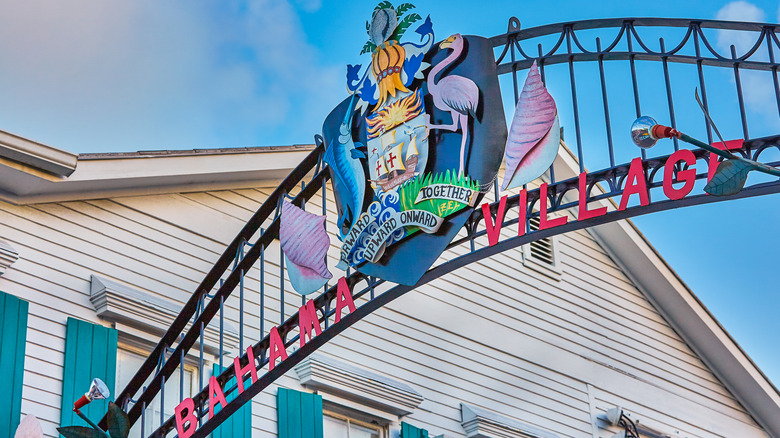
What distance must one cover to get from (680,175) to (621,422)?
8996 millimetres

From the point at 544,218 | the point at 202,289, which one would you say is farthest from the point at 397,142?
the point at 202,289

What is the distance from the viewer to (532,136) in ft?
29.0

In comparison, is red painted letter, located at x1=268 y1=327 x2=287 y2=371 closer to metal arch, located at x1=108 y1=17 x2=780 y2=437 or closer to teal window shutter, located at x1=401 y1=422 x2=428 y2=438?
metal arch, located at x1=108 y1=17 x2=780 y2=437

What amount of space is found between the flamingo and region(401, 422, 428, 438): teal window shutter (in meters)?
5.43

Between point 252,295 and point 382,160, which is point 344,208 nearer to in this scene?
point 382,160

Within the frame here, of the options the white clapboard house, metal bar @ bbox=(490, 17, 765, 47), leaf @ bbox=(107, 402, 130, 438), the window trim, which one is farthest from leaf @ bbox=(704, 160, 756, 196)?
the window trim

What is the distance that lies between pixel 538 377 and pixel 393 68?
22.8ft

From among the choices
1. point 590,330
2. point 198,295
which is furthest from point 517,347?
point 198,295

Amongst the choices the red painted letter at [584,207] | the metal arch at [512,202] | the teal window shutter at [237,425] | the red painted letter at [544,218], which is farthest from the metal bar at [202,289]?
the red painted letter at [584,207]

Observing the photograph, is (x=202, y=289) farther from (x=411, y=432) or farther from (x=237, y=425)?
(x=411, y=432)

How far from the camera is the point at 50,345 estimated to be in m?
11.6

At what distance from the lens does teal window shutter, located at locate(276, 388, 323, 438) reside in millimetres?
13141

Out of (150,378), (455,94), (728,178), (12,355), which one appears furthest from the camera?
(150,378)

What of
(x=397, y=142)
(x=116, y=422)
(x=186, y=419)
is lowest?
(x=116, y=422)
